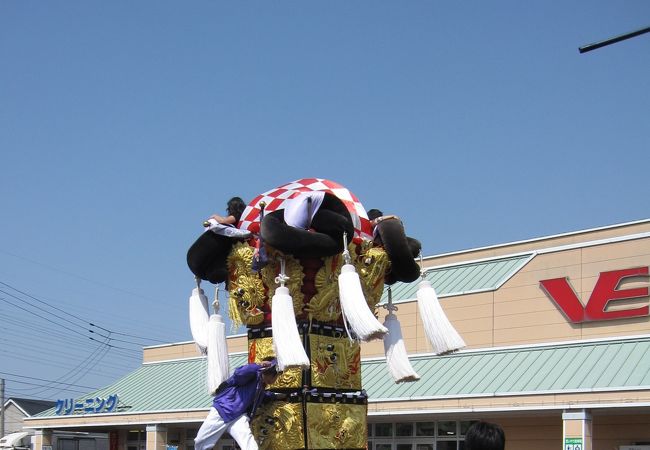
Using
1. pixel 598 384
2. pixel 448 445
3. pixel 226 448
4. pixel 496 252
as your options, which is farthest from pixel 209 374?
pixel 226 448

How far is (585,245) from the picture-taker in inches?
867

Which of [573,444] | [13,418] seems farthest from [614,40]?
[13,418]

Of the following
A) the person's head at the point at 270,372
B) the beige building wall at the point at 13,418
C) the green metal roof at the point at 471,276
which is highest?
the green metal roof at the point at 471,276

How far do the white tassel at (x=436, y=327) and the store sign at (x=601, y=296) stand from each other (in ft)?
40.7

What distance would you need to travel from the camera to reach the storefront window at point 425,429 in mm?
23391

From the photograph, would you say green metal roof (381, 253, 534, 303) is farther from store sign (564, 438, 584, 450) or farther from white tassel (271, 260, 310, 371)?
white tassel (271, 260, 310, 371)

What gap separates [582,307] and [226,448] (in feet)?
36.4

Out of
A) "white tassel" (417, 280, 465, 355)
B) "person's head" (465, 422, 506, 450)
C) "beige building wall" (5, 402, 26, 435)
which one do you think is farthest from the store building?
"beige building wall" (5, 402, 26, 435)

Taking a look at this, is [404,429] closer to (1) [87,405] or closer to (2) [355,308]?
(1) [87,405]

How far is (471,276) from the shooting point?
979 inches

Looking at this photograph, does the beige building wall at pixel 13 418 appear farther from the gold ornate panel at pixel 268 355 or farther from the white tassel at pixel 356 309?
the white tassel at pixel 356 309

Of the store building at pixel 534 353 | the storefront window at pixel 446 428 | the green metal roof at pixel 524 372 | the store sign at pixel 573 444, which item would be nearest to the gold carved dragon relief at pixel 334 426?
the green metal roof at pixel 524 372

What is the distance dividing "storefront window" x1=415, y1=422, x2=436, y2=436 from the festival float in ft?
46.4

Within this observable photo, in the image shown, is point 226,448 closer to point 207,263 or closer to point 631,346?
point 631,346
